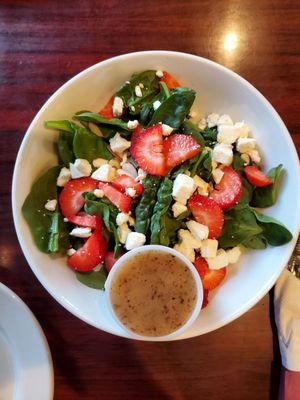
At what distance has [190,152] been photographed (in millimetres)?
1132

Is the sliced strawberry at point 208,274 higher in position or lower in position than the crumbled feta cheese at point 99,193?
lower

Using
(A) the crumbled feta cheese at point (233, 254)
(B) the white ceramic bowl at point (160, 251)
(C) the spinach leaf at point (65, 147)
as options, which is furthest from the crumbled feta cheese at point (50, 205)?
(A) the crumbled feta cheese at point (233, 254)

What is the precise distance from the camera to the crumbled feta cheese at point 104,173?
3.76 ft

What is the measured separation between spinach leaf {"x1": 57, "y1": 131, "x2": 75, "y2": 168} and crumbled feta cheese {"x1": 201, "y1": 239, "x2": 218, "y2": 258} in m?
0.39

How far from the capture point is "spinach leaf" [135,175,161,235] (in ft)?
3.73

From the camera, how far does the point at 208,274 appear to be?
1.17 m

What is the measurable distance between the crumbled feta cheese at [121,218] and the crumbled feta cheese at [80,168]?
0.13 meters

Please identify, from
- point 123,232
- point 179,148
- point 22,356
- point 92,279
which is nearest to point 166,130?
point 179,148

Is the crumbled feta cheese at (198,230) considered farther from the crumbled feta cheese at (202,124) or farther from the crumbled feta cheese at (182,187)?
the crumbled feta cheese at (202,124)

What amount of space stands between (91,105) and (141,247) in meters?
0.40

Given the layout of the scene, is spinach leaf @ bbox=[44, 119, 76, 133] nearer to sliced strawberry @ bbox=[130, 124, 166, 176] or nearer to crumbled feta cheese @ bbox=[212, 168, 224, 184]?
sliced strawberry @ bbox=[130, 124, 166, 176]

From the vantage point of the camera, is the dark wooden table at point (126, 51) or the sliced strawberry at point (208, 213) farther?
the dark wooden table at point (126, 51)

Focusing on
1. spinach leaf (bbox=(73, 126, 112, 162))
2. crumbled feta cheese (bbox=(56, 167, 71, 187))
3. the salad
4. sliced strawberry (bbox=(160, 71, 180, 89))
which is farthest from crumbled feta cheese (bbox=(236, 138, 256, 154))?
crumbled feta cheese (bbox=(56, 167, 71, 187))

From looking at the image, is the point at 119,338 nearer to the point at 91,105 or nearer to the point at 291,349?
the point at 291,349
